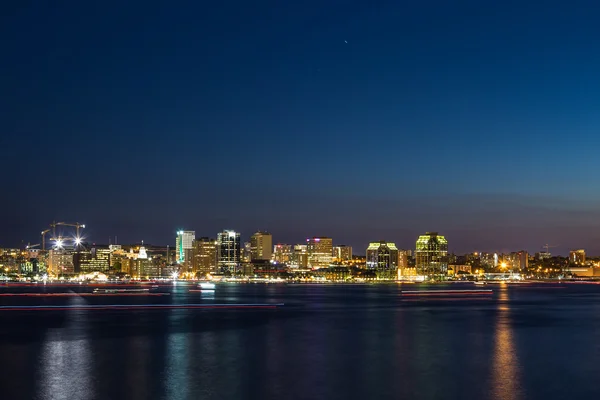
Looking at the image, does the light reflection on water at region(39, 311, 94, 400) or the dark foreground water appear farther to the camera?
the dark foreground water

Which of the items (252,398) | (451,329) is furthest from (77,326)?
(252,398)

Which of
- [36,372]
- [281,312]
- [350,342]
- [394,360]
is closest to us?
[36,372]

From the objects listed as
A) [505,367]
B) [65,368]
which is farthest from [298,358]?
[65,368]

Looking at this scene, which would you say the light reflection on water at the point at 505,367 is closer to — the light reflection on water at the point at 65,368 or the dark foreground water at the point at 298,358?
the dark foreground water at the point at 298,358

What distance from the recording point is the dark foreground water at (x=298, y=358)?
81.7 feet

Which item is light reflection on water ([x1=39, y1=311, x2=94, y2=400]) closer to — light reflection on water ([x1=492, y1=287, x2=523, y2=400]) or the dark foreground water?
the dark foreground water

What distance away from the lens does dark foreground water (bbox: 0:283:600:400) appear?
2489cm

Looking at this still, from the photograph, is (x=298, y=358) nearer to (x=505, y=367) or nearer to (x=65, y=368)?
(x=505, y=367)

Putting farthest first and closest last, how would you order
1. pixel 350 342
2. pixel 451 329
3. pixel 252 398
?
pixel 451 329 → pixel 350 342 → pixel 252 398

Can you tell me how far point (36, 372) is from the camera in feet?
93.4

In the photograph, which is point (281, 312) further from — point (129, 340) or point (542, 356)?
point (542, 356)

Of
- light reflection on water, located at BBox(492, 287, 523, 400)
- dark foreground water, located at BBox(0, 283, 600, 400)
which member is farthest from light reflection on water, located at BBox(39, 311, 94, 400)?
light reflection on water, located at BBox(492, 287, 523, 400)

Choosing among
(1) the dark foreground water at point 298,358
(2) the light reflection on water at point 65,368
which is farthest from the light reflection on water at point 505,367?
(2) the light reflection on water at point 65,368

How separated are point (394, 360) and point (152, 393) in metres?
12.8
